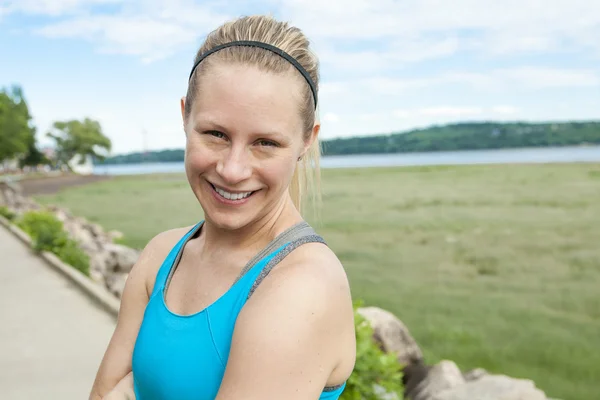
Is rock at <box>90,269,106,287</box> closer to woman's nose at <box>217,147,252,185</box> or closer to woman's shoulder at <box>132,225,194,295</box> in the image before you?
woman's shoulder at <box>132,225,194,295</box>

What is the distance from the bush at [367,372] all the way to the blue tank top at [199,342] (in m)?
2.51

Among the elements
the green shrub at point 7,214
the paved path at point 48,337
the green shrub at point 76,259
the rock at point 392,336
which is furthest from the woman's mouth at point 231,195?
the green shrub at point 7,214

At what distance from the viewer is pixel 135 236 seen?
19922 mm

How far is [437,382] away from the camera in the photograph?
5586 millimetres

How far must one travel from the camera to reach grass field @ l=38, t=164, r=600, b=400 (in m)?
8.08

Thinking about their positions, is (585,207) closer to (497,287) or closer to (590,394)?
(497,287)

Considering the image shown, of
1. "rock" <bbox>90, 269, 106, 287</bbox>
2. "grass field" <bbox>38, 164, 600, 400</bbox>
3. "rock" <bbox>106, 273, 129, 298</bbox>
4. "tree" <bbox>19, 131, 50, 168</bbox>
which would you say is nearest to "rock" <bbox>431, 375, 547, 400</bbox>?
"grass field" <bbox>38, 164, 600, 400</bbox>

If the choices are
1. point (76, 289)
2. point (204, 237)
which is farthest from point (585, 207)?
point (204, 237)

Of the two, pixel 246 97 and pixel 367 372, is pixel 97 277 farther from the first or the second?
pixel 246 97

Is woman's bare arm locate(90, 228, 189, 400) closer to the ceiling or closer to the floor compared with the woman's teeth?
closer to the floor

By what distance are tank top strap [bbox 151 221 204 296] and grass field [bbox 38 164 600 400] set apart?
1046 millimetres

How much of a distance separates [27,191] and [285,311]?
158 feet

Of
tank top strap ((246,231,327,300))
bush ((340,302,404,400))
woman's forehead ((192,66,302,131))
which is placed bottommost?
bush ((340,302,404,400))

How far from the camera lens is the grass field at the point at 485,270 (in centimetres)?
808
